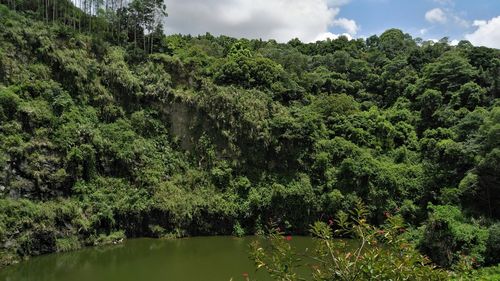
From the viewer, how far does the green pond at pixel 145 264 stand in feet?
52.7

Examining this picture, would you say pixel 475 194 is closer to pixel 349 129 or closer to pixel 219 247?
pixel 349 129

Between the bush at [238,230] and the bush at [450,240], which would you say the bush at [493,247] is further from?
the bush at [238,230]

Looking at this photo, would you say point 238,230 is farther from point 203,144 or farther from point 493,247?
point 493,247

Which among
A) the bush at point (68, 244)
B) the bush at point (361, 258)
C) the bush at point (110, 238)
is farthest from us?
the bush at point (110, 238)

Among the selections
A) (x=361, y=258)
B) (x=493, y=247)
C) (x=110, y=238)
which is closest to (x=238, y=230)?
(x=110, y=238)

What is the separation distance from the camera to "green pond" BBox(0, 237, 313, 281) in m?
16.1

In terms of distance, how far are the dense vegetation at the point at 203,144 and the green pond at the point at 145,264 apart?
3.89 ft

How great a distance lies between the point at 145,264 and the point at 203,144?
12.0 meters

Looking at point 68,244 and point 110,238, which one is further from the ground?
point 68,244

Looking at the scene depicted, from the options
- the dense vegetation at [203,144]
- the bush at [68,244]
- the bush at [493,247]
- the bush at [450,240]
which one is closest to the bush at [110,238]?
the dense vegetation at [203,144]

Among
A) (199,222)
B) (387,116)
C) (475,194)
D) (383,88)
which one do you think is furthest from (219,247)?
(383,88)

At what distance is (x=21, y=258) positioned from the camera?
59.7ft

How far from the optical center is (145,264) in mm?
18125

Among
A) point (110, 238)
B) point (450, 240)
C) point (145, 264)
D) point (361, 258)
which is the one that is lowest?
point (110, 238)
